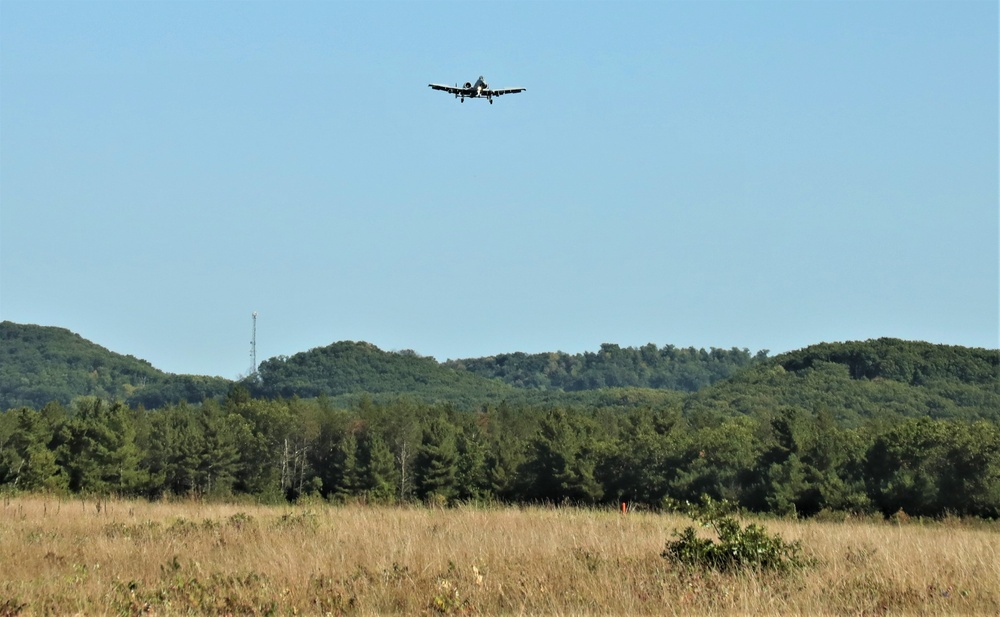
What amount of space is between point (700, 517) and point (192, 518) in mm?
10913

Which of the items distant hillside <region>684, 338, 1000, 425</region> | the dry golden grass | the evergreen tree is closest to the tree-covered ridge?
distant hillside <region>684, 338, 1000, 425</region>

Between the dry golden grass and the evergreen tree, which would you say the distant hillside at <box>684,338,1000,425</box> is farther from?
the dry golden grass

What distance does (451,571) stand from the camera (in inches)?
554

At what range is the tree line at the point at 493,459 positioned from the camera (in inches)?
1569

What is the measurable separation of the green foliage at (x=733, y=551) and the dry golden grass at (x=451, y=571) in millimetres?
295

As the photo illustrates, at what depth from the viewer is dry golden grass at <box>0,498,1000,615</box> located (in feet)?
40.3

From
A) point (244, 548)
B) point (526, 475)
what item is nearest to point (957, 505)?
point (526, 475)

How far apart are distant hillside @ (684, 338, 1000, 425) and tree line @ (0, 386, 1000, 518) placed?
208 feet

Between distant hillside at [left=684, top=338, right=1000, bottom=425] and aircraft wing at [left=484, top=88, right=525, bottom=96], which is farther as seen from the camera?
distant hillside at [left=684, top=338, right=1000, bottom=425]

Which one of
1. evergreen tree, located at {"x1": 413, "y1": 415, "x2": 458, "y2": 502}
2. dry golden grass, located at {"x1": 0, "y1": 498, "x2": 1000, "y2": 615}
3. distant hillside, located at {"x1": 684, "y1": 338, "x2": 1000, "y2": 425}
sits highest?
distant hillside, located at {"x1": 684, "y1": 338, "x2": 1000, "y2": 425}

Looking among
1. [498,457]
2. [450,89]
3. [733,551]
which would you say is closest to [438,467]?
[498,457]


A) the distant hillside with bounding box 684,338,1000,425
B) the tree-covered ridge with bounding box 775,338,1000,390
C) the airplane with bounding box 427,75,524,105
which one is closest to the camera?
the airplane with bounding box 427,75,524,105

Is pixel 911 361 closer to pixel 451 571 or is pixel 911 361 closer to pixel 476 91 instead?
pixel 476 91

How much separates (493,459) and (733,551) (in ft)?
139
